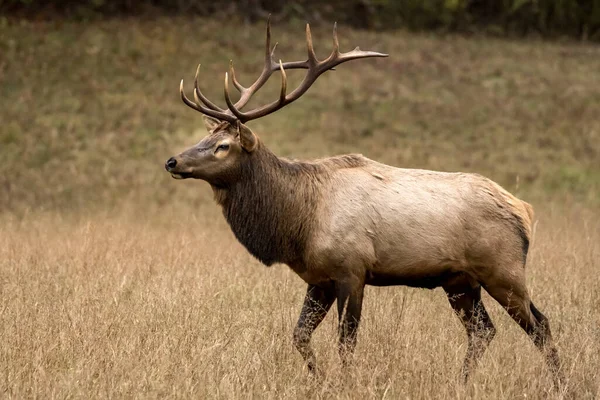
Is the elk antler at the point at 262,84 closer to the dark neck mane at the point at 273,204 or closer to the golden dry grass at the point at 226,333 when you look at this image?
the dark neck mane at the point at 273,204

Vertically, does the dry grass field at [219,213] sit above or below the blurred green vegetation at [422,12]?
below

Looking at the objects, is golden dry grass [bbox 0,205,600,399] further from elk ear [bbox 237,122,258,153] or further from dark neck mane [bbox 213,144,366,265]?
elk ear [bbox 237,122,258,153]

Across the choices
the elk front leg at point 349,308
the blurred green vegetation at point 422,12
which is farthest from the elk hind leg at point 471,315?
the blurred green vegetation at point 422,12

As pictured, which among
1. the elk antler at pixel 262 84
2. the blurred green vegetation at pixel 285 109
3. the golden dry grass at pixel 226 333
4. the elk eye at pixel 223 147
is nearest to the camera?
the golden dry grass at pixel 226 333

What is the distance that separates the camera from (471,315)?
7234mm

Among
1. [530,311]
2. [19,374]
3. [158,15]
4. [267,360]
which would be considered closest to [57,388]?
[19,374]

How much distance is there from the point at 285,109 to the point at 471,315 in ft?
58.7

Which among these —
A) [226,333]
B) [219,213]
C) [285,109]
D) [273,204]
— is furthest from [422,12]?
[226,333]

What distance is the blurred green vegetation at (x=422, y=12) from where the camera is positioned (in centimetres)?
3089

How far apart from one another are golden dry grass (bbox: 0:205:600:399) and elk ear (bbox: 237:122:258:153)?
1.19 m

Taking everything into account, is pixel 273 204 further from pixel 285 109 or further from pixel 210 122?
pixel 285 109

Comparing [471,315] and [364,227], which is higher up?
[364,227]

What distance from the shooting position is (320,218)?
680cm

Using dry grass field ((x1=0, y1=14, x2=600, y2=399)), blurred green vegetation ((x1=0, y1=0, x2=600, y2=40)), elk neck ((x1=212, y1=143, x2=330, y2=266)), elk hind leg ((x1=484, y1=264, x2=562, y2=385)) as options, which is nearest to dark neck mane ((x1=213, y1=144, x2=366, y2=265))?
elk neck ((x1=212, y1=143, x2=330, y2=266))
